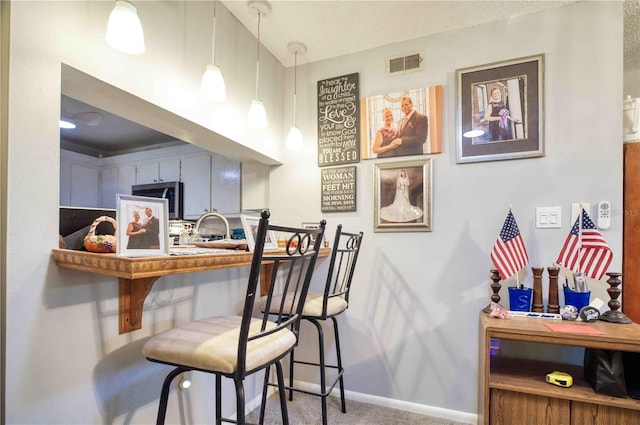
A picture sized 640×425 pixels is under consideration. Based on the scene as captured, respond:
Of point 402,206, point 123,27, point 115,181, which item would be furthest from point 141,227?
point 115,181

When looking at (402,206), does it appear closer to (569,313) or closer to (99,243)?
(569,313)

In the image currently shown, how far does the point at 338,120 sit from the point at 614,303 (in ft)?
6.08

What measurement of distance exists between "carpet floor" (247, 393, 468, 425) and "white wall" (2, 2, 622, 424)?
109 millimetres

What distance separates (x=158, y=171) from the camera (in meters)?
3.49

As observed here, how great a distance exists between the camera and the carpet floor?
192 cm

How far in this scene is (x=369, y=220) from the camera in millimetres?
2203

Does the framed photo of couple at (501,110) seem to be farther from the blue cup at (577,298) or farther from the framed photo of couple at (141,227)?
the framed photo of couple at (141,227)

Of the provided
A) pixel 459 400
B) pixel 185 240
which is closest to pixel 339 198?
pixel 185 240

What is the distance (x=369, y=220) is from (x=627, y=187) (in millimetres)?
1403

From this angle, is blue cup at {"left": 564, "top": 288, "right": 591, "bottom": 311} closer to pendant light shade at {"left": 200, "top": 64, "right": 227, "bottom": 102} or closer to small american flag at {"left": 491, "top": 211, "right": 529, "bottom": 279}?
small american flag at {"left": 491, "top": 211, "right": 529, "bottom": 279}

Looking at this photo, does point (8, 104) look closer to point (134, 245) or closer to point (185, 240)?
point (134, 245)

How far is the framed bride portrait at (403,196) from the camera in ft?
6.72

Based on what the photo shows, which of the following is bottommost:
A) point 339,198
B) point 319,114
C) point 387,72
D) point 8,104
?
point 339,198

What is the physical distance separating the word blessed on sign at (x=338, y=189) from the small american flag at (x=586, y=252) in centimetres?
121
